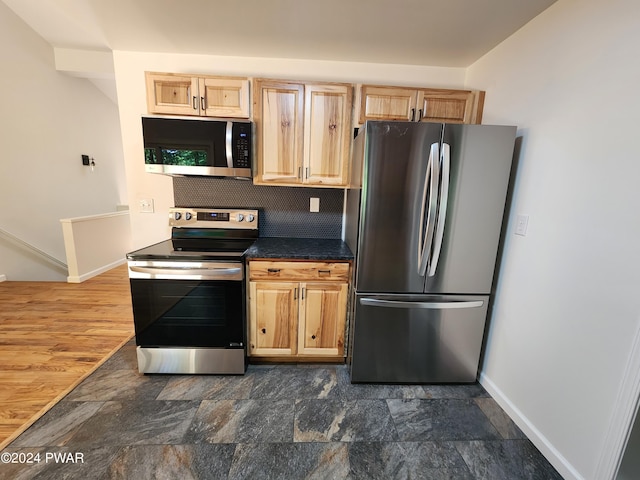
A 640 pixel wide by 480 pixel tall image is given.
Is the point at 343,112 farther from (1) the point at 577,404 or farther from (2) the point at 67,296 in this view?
(2) the point at 67,296

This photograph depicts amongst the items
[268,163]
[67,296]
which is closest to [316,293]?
[268,163]

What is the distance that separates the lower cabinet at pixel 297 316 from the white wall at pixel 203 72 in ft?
4.55

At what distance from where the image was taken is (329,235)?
8.29 feet

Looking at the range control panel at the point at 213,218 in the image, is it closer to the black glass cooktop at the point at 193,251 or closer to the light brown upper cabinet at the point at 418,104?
the black glass cooktop at the point at 193,251

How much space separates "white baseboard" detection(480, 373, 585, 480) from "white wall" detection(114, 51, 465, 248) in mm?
2456

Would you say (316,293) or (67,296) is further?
(67,296)

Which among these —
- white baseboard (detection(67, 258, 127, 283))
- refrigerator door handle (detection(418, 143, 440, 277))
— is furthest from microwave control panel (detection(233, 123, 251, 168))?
white baseboard (detection(67, 258, 127, 283))

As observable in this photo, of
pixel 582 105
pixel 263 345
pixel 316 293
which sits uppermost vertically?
pixel 582 105

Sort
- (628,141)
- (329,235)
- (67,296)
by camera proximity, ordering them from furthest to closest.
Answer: (67,296) → (329,235) → (628,141)

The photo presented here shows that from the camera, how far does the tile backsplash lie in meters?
2.41

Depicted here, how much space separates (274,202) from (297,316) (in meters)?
1.06

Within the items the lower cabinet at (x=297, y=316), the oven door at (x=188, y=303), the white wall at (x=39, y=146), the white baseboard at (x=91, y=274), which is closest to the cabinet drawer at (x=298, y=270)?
the lower cabinet at (x=297, y=316)

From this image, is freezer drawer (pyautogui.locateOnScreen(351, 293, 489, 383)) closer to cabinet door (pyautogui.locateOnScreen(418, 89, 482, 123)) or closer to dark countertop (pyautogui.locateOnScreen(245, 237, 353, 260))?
dark countertop (pyautogui.locateOnScreen(245, 237, 353, 260))

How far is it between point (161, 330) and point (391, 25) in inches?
102
